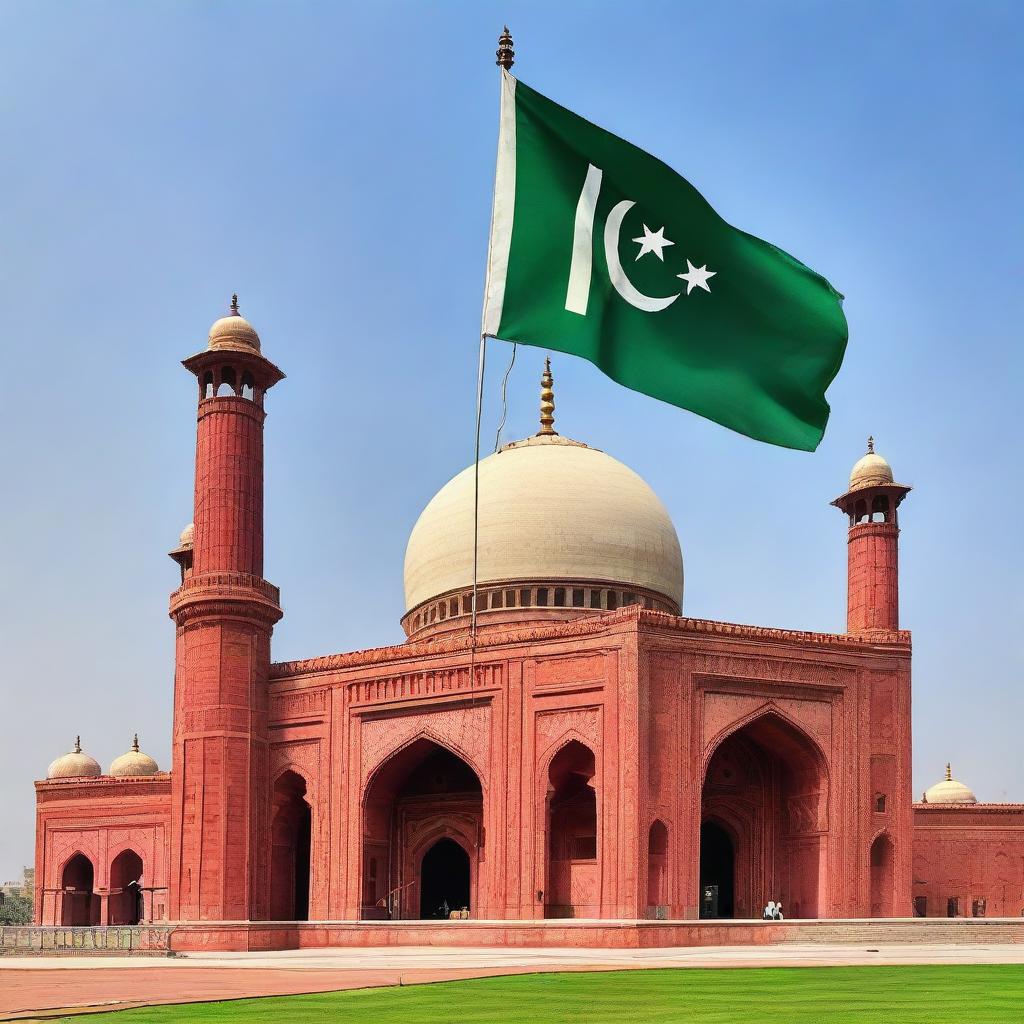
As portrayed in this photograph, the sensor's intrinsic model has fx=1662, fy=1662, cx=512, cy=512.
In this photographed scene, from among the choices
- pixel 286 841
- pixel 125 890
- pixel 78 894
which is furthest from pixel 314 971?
Answer: pixel 78 894

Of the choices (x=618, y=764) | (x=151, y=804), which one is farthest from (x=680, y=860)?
(x=151, y=804)

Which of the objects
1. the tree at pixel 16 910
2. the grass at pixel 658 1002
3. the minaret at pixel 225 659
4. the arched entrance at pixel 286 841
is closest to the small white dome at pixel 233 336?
the minaret at pixel 225 659

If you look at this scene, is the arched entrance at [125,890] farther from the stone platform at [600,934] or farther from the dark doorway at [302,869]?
the stone platform at [600,934]

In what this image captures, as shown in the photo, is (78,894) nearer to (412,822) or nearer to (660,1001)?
(412,822)

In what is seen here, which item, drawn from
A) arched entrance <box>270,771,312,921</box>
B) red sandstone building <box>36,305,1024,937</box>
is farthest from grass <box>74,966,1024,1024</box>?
arched entrance <box>270,771,312,921</box>

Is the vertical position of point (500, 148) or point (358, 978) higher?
point (500, 148)

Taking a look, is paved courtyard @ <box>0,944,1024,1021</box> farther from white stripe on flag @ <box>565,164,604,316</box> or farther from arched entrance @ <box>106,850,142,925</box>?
arched entrance @ <box>106,850,142,925</box>

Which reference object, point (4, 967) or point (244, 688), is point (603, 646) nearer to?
point (244, 688)
